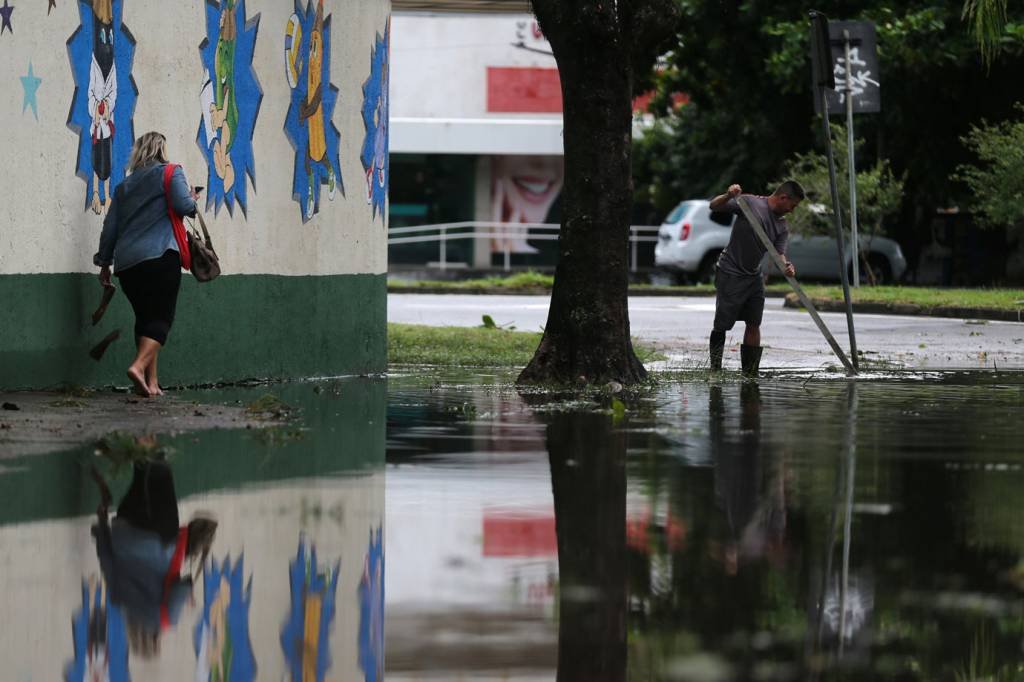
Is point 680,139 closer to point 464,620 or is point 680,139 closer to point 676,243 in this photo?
point 676,243

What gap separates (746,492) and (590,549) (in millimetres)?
1491

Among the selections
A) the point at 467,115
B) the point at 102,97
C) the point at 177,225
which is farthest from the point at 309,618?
the point at 467,115

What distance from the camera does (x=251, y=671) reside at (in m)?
5.15

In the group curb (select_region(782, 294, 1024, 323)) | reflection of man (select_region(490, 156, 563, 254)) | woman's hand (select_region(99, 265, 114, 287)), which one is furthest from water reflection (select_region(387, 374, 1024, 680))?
reflection of man (select_region(490, 156, 563, 254))

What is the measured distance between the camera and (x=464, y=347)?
1834cm

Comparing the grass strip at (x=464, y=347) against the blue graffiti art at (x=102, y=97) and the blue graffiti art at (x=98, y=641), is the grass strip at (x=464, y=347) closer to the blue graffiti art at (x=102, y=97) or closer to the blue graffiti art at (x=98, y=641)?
the blue graffiti art at (x=102, y=97)

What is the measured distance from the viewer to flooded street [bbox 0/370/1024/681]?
5293mm

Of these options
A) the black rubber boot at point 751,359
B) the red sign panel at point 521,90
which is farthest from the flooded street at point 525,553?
the red sign panel at point 521,90

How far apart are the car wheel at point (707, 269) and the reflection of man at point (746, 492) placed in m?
25.0

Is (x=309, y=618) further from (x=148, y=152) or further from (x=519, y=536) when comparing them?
(x=148, y=152)

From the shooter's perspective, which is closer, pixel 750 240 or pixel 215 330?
pixel 215 330

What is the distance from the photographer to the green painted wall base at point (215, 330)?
1213 cm

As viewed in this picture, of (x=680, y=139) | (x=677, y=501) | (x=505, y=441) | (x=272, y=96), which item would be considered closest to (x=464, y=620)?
(x=677, y=501)

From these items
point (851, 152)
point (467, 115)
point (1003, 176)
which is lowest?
point (1003, 176)
